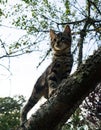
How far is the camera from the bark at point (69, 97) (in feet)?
10.4

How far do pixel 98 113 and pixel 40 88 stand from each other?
14.8 feet

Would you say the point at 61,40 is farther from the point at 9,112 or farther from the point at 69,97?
the point at 9,112

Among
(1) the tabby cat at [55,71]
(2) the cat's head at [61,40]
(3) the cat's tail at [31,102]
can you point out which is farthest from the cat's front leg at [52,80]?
(2) the cat's head at [61,40]

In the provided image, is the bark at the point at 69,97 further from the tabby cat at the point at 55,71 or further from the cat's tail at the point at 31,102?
the cat's tail at the point at 31,102

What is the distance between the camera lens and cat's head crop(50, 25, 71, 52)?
9.13 meters

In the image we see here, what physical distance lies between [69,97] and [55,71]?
4887mm

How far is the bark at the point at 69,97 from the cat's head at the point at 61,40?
223 inches

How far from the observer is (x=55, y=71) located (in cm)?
810

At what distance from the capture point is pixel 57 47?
9148 millimetres

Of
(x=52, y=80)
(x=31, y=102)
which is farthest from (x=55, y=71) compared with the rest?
(x=31, y=102)

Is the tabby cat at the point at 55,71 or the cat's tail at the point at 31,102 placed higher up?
the tabby cat at the point at 55,71

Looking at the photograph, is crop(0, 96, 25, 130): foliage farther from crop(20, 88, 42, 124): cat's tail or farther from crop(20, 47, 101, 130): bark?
crop(20, 47, 101, 130): bark

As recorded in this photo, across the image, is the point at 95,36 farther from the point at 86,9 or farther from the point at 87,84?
A: the point at 87,84

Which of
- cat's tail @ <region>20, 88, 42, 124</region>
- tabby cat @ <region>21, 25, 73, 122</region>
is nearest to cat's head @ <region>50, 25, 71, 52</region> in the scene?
tabby cat @ <region>21, 25, 73, 122</region>
